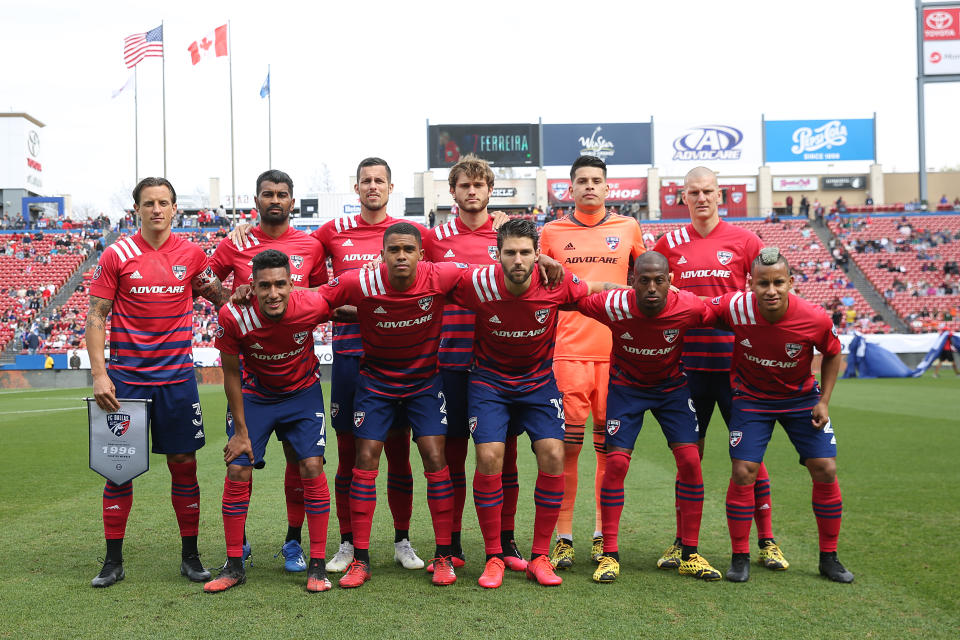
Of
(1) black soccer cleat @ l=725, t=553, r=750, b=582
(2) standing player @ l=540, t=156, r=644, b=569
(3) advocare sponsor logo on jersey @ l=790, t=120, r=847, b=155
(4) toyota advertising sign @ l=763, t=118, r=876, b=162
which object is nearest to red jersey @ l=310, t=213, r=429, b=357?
(2) standing player @ l=540, t=156, r=644, b=569

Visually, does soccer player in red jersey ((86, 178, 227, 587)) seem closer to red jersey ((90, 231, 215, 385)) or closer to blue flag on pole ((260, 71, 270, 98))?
red jersey ((90, 231, 215, 385))

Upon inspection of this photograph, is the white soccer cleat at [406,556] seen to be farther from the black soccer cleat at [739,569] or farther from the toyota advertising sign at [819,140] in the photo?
the toyota advertising sign at [819,140]

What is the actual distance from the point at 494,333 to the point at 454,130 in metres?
42.0

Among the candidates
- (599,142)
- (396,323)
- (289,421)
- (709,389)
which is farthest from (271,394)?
(599,142)

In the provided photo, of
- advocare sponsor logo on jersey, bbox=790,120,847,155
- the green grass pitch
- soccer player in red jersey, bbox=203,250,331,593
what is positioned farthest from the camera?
advocare sponsor logo on jersey, bbox=790,120,847,155

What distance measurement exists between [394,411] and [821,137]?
4945 cm

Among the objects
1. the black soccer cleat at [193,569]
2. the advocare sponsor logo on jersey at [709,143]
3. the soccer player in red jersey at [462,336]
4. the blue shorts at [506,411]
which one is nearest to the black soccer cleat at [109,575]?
the black soccer cleat at [193,569]

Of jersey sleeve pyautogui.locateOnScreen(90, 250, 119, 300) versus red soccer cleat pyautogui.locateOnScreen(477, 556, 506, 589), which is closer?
red soccer cleat pyautogui.locateOnScreen(477, 556, 506, 589)

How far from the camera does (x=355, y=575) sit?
188 inches

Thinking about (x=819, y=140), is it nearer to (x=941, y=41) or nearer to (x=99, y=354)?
(x=941, y=41)

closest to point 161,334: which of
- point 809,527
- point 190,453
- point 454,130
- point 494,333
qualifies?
point 190,453

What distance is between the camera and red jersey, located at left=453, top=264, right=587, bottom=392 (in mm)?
4926

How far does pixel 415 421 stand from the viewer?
5023 mm

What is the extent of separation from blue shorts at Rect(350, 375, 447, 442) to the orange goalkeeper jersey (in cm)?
114
